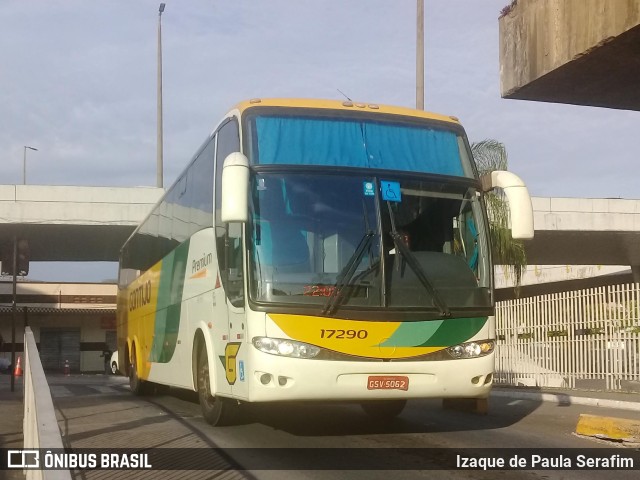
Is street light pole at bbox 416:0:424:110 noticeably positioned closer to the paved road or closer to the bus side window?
the paved road

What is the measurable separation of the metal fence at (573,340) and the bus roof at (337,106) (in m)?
7.86

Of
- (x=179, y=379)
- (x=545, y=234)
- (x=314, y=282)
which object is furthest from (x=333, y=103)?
(x=545, y=234)

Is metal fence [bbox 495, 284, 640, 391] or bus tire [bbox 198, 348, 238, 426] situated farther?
metal fence [bbox 495, 284, 640, 391]

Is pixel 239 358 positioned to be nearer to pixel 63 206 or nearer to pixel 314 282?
pixel 314 282

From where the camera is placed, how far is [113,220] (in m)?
29.7

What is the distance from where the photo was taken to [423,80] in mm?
20234

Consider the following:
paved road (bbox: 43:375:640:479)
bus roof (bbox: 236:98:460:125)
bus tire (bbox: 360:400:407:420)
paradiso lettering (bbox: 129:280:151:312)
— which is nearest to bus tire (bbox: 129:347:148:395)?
paradiso lettering (bbox: 129:280:151:312)

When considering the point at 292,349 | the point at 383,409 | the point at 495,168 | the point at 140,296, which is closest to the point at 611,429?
the point at 383,409

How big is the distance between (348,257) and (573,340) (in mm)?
10966

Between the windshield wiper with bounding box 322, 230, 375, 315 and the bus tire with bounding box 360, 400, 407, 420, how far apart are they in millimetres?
2960

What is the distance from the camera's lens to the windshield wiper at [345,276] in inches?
330

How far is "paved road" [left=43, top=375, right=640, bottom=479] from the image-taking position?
7223 millimetres

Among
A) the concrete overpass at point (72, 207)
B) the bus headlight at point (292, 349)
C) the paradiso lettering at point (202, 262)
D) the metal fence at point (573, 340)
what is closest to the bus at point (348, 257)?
the bus headlight at point (292, 349)

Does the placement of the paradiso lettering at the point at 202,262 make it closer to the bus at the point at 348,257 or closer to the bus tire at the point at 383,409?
the bus at the point at 348,257
